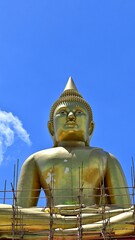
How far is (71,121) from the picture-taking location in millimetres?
8898

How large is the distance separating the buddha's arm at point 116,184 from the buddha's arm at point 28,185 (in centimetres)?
111

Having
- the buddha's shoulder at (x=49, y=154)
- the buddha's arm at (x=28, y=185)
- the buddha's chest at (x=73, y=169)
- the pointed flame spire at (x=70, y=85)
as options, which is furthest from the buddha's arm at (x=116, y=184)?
the pointed flame spire at (x=70, y=85)

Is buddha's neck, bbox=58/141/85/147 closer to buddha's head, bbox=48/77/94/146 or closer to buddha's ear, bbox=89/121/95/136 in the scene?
buddha's head, bbox=48/77/94/146

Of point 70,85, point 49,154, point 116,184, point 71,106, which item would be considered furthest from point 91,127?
point 116,184

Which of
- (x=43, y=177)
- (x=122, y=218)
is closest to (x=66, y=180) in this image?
(x=43, y=177)

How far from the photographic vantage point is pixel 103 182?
8.30 m

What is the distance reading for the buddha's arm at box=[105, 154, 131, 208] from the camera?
26.7 ft

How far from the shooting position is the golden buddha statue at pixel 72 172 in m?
8.09

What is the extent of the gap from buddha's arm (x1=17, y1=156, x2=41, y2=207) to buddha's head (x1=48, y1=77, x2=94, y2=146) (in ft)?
2.32

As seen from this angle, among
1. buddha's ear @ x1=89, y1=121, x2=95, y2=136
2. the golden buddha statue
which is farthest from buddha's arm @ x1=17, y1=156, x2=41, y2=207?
buddha's ear @ x1=89, y1=121, x2=95, y2=136

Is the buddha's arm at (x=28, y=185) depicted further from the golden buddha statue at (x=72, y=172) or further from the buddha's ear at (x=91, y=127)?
the buddha's ear at (x=91, y=127)

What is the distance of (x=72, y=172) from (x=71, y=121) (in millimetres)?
936

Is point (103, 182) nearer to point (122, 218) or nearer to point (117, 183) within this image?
point (117, 183)

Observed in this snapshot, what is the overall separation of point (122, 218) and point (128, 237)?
329 mm
